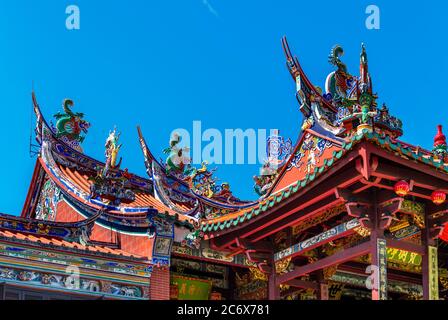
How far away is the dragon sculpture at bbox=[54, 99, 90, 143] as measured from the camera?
20.8 metres

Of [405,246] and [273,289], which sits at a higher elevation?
[405,246]

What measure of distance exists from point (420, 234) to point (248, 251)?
9.50 ft

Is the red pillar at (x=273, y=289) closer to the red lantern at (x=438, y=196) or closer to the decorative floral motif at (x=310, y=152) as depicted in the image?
the decorative floral motif at (x=310, y=152)

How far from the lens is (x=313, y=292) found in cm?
1451

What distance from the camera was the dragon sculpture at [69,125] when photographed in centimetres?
2080

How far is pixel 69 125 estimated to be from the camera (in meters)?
20.9

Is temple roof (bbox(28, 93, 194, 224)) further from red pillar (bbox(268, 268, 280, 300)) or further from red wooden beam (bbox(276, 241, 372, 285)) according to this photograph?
red wooden beam (bbox(276, 241, 372, 285))

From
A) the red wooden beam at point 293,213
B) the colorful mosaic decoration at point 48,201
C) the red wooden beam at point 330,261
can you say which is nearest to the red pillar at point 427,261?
the red wooden beam at point 330,261

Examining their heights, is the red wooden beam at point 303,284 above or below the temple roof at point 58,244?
below

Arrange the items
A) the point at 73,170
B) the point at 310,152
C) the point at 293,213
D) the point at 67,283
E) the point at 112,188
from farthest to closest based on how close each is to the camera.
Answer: the point at 73,170
the point at 112,188
the point at 67,283
the point at 310,152
the point at 293,213

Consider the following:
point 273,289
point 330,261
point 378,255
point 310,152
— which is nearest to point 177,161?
point 310,152

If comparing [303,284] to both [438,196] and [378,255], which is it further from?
[438,196]

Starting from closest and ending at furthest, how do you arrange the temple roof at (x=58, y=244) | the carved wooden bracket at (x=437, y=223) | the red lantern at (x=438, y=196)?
the red lantern at (x=438, y=196), the carved wooden bracket at (x=437, y=223), the temple roof at (x=58, y=244)
